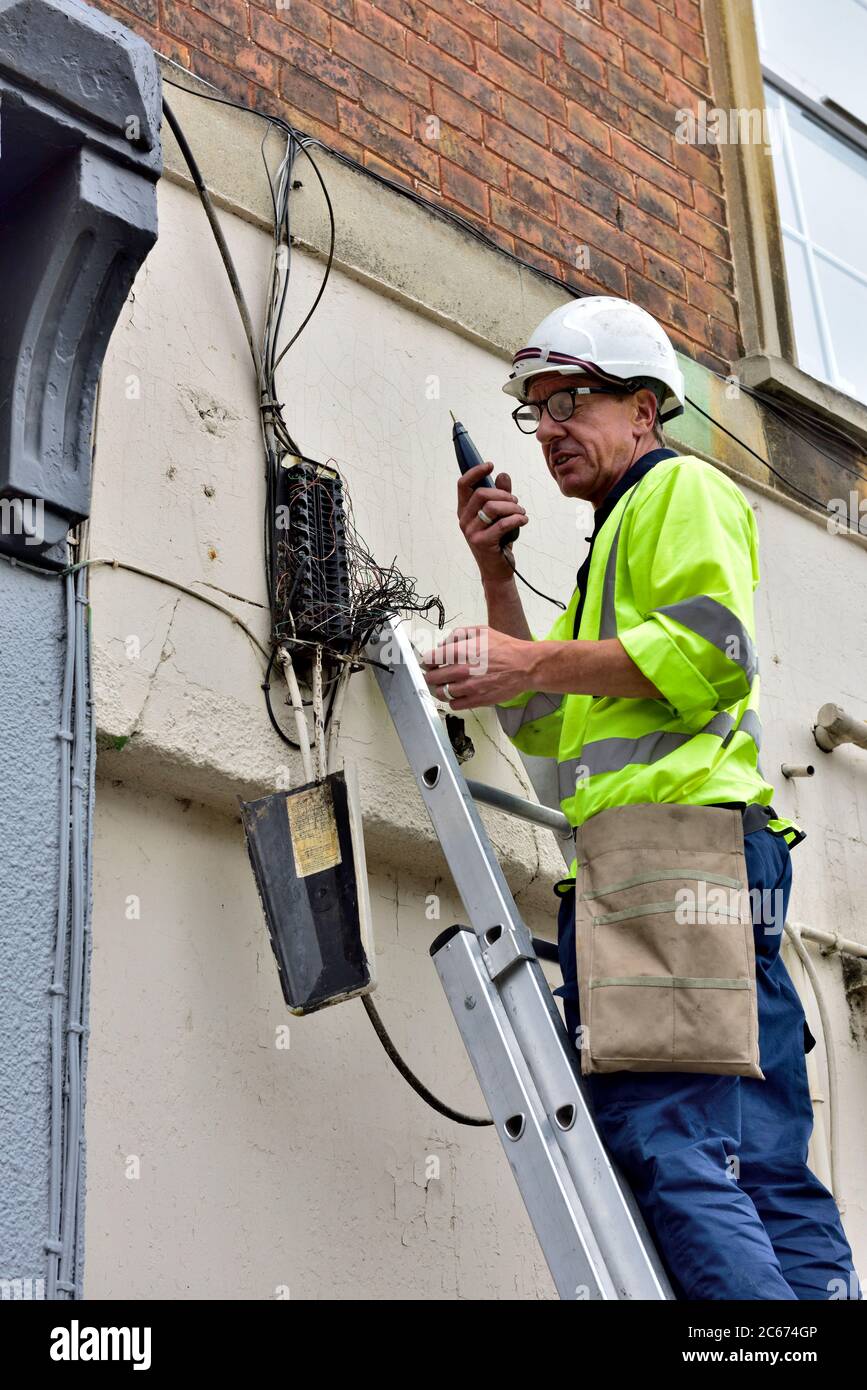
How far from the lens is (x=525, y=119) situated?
17.8 feet

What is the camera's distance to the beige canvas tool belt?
305 centimetres

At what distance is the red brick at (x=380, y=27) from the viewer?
16.5ft

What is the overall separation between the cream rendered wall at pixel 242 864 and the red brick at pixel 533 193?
2.52 feet

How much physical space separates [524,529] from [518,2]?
72.6 inches

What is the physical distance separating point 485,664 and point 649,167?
9.96 feet

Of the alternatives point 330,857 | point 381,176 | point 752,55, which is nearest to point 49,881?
point 330,857

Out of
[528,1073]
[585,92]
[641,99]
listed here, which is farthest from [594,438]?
[641,99]

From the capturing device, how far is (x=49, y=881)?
9.71 ft

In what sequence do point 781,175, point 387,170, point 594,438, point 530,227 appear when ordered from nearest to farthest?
point 594,438 → point 387,170 → point 530,227 → point 781,175

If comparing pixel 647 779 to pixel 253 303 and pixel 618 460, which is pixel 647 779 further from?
pixel 253 303

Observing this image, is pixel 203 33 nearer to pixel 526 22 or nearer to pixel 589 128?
pixel 526 22

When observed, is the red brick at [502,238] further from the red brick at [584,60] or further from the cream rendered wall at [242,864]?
the red brick at [584,60]

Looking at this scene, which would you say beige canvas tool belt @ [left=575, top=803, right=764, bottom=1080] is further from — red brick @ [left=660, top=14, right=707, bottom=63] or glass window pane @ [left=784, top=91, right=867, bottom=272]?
glass window pane @ [left=784, top=91, right=867, bottom=272]

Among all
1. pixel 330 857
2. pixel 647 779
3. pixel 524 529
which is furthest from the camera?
pixel 524 529
